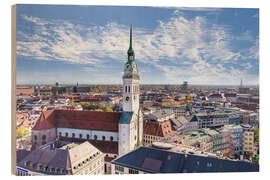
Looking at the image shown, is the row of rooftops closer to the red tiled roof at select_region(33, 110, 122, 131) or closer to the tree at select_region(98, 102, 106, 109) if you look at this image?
the red tiled roof at select_region(33, 110, 122, 131)

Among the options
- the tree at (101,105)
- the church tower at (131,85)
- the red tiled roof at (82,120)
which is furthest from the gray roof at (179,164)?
the tree at (101,105)

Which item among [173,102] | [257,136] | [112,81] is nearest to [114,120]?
[112,81]

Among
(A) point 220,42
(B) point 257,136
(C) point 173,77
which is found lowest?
(B) point 257,136

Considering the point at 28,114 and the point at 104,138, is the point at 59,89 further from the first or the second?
the point at 104,138

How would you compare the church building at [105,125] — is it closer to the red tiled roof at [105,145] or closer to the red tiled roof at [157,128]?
the red tiled roof at [105,145]

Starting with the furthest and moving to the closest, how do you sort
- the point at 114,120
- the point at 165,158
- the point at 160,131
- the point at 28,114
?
the point at 160,131 < the point at 114,120 < the point at 28,114 < the point at 165,158

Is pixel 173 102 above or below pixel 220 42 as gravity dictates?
below
